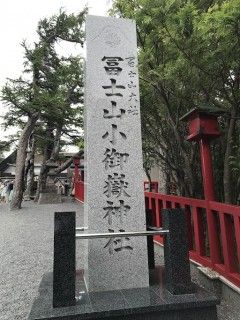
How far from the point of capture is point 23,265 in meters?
5.25

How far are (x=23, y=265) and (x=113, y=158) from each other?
2915mm

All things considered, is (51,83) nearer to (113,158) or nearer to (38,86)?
(38,86)

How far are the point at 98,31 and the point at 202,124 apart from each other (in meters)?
1.83

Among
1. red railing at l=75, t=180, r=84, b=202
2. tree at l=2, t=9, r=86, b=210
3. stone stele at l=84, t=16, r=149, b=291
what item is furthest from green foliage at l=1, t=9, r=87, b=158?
stone stele at l=84, t=16, r=149, b=291

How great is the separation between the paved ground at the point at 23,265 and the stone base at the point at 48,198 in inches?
303

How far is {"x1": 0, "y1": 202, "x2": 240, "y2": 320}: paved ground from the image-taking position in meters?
3.46

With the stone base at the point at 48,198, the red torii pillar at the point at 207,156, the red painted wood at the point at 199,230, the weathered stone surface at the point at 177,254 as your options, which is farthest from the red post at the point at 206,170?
the stone base at the point at 48,198

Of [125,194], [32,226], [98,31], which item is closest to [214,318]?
[125,194]

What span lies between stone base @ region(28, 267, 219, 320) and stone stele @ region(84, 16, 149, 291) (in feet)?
0.97

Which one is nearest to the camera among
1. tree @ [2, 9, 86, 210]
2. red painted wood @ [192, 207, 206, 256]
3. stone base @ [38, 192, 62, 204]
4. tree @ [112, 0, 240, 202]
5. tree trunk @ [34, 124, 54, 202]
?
tree @ [112, 0, 240, 202]

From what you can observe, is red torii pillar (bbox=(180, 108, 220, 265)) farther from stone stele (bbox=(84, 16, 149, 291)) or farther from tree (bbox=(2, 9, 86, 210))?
tree (bbox=(2, 9, 86, 210))

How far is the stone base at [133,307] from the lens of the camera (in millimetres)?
2693

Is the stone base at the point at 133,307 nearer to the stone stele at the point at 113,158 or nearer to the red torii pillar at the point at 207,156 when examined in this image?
the stone stele at the point at 113,158

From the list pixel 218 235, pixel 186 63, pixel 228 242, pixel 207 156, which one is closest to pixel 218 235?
pixel 218 235
